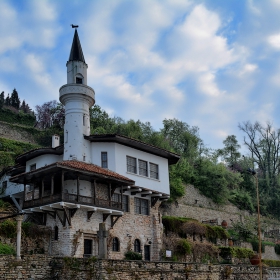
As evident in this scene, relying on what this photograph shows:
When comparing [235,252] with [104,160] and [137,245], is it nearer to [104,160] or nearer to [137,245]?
[137,245]

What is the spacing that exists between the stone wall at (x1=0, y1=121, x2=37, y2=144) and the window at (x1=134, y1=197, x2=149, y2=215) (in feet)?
98.2

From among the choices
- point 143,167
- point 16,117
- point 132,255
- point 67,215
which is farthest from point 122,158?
point 16,117

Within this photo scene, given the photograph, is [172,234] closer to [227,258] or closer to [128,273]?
[227,258]

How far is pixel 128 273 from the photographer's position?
24.5 meters

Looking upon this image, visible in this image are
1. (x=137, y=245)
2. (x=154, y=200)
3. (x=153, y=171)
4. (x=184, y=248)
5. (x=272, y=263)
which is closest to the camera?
(x=137, y=245)

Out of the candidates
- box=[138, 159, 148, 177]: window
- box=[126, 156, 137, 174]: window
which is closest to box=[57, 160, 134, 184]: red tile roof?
box=[126, 156, 137, 174]: window

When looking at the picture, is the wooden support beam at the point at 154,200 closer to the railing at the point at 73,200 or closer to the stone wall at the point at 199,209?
the railing at the point at 73,200

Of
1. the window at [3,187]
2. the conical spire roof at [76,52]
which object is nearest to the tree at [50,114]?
the window at [3,187]

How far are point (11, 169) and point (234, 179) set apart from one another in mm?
26106

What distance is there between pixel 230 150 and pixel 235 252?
37382mm

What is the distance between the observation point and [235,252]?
3603 centimetres

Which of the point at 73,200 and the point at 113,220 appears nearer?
the point at 73,200

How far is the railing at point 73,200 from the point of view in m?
26.3

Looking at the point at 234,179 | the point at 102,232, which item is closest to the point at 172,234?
the point at 102,232
